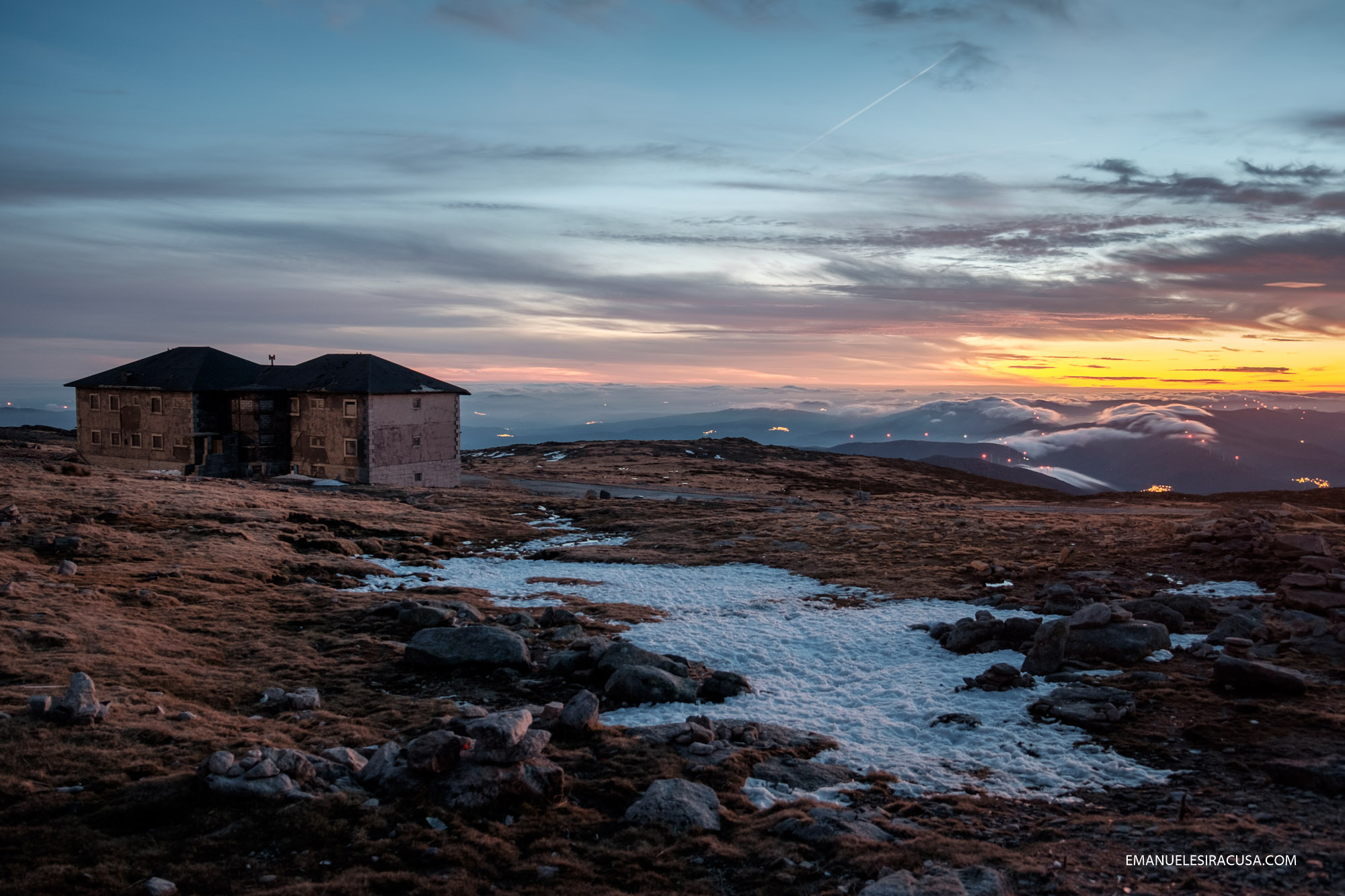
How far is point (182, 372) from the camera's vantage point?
55344 mm

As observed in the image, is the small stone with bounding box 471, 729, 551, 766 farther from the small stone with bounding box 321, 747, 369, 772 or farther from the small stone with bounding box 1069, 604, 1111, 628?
the small stone with bounding box 1069, 604, 1111, 628

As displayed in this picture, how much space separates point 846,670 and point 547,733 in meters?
8.77

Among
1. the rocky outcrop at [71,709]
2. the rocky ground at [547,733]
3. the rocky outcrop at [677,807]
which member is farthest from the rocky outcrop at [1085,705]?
the rocky outcrop at [71,709]

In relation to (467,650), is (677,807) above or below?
below

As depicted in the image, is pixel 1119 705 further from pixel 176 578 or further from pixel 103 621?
pixel 176 578

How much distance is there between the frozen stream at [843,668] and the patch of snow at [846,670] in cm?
4

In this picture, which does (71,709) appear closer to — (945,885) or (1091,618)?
(945,885)

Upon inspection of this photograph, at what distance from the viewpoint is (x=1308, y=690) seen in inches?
573

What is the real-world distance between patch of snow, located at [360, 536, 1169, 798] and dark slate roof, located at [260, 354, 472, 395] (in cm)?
2701

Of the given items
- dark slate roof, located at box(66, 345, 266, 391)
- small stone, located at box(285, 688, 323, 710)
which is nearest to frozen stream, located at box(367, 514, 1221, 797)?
small stone, located at box(285, 688, 323, 710)

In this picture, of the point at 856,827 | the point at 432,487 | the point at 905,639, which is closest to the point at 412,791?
the point at 856,827

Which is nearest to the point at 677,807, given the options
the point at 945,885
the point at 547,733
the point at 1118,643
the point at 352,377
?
the point at 547,733

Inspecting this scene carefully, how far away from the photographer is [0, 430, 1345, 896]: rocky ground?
28.9 ft

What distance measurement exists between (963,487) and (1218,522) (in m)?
54.4
